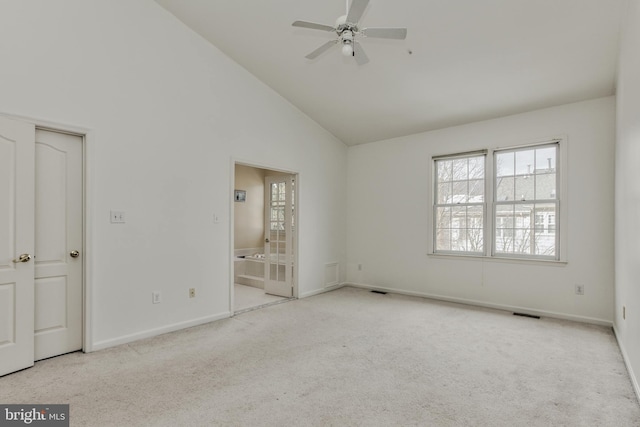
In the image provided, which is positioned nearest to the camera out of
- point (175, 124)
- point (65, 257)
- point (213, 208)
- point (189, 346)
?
point (65, 257)

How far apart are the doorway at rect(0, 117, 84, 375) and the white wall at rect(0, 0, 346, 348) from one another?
14cm

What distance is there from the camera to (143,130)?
11.7 feet

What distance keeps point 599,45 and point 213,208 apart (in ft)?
14.5

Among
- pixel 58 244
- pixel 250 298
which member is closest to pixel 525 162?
pixel 250 298

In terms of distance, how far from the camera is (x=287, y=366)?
2877 millimetres

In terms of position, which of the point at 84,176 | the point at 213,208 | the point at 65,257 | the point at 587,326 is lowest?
the point at 587,326

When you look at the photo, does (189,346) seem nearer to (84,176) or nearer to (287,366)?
(287,366)

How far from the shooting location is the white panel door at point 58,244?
296cm

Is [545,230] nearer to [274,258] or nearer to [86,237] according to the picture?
[274,258]

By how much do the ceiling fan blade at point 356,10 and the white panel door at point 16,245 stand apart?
2752mm

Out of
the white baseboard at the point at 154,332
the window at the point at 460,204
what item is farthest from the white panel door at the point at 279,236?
the window at the point at 460,204

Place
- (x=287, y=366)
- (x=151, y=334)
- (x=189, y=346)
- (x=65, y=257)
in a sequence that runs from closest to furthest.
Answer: (x=287, y=366), (x=65, y=257), (x=189, y=346), (x=151, y=334)

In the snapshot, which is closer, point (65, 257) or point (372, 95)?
point (65, 257)

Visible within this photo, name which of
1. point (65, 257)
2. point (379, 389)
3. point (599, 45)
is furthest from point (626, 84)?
point (65, 257)
